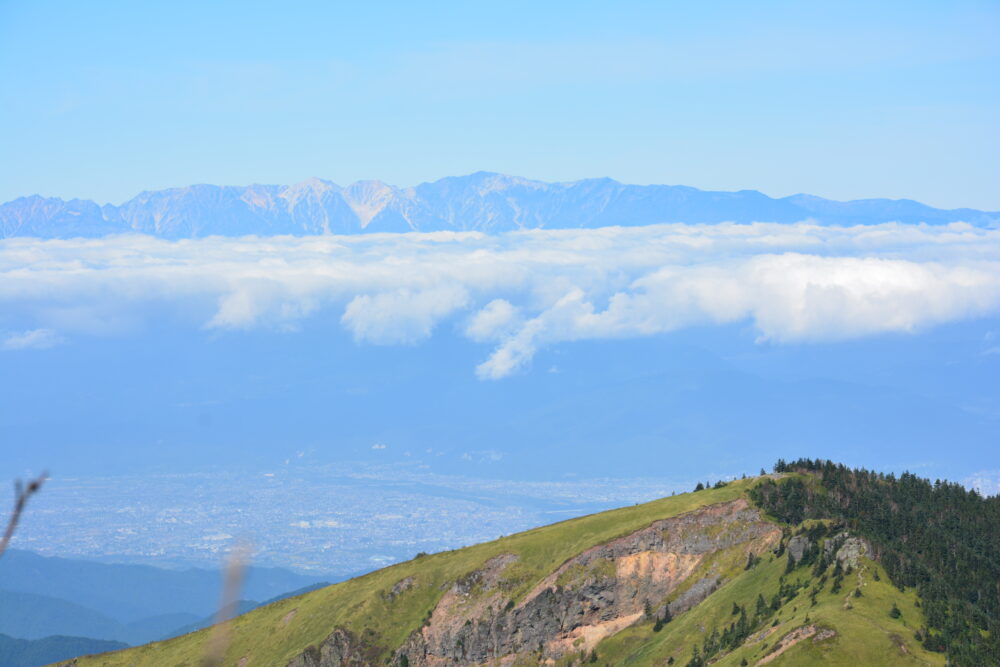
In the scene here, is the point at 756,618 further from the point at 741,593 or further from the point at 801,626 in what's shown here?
the point at 801,626

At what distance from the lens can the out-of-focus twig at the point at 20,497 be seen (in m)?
16.3

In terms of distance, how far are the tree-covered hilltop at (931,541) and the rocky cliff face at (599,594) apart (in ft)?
32.2

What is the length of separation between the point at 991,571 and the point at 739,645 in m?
45.9

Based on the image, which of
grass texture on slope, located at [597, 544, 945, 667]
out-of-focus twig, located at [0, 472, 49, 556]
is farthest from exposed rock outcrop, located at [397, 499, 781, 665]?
out-of-focus twig, located at [0, 472, 49, 556]

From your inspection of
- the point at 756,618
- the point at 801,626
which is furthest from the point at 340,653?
the point at 801,626

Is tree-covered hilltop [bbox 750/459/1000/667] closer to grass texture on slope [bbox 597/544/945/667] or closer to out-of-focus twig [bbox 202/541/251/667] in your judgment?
grass texture on slope [bbox 597/544/945/667]

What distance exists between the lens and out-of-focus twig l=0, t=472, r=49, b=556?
53.5 ft

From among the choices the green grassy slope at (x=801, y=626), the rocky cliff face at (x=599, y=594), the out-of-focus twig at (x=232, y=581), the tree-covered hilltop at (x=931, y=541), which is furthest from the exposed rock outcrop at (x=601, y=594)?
the out-of-focus twig at (x=232, y=581)

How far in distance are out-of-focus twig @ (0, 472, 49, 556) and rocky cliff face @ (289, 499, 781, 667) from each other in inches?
→ 6387

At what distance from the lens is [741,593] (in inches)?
6240

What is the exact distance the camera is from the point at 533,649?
591ft

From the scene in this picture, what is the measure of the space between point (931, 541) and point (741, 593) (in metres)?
32.7

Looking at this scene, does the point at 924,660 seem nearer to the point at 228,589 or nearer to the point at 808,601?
the point at 808,601

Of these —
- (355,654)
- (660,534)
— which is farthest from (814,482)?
(355,654)
